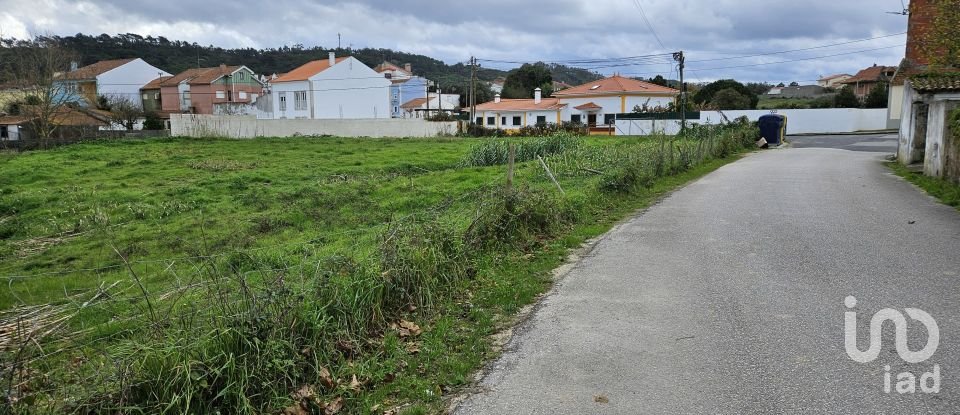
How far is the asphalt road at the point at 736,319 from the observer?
4.36m

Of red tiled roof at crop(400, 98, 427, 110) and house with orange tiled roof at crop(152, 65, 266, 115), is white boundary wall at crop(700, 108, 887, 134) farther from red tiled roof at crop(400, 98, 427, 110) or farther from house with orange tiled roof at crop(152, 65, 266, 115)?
house with orange tiled roof at crop(152, 65, 266, 115)

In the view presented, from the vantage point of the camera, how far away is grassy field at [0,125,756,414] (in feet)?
13.3

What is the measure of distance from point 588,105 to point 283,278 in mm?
62318

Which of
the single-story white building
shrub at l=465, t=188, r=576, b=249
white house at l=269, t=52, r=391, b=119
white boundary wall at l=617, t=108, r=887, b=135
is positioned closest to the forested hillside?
white house at l=269, t=52, r=391, b=119

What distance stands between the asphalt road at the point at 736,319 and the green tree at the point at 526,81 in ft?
272

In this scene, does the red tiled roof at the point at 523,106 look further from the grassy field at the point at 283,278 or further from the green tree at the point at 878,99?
the grassy field at the point at 283,278

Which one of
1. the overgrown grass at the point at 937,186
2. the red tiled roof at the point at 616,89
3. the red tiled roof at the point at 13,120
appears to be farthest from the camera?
the red tiled roof at the point at 616,89

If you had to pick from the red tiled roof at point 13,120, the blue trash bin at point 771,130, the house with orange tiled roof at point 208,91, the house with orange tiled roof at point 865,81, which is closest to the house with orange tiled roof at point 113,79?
the house with orange tiled roof at point 208,91

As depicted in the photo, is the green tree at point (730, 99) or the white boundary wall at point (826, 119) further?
the green tree at point (730, 99)

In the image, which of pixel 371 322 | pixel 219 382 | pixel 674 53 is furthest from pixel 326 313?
pixel 674 53

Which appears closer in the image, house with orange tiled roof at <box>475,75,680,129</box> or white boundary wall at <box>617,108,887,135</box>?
white boundary wall at <box>617,108,887,135</box>

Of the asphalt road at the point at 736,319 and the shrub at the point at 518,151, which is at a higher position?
the shrub at the point at 518,151

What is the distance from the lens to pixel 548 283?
7410mm

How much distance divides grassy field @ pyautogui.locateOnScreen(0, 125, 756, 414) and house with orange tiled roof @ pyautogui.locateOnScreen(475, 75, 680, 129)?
150 feet
